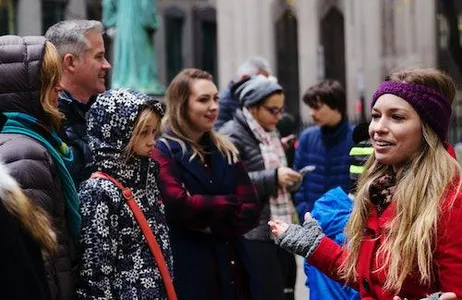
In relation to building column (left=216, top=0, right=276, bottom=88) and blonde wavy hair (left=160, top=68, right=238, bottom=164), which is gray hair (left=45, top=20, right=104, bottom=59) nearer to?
blonde wavy hair (left=160, top=68, right=238, bottom=164)

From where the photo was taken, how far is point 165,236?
512 cm

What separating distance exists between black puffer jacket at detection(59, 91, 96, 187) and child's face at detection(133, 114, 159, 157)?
1.12 ft

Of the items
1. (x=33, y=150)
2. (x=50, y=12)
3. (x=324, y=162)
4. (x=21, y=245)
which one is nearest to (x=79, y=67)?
(x=33, y=150)

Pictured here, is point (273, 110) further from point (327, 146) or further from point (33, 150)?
point (33, 150)

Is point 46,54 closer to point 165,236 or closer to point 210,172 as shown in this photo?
point 165,236

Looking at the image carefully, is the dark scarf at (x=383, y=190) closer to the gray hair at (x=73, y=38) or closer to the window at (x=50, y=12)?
the gray hair at (x=73, y=38)

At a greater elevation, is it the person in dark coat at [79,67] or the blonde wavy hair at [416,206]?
the person in dark coat at [79,67]

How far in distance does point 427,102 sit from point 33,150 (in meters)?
1.64

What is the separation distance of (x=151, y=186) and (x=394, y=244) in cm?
164

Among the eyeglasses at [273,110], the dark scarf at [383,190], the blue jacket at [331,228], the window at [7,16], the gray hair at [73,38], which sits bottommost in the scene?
the blue jacket at [331,228]

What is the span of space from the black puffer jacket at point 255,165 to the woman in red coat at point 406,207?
9.73ft

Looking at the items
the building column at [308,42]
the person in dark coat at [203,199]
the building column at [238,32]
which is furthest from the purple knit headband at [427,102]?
the building column at [308,42]

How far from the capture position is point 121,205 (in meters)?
4.91

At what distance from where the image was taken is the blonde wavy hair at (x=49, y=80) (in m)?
4.52
